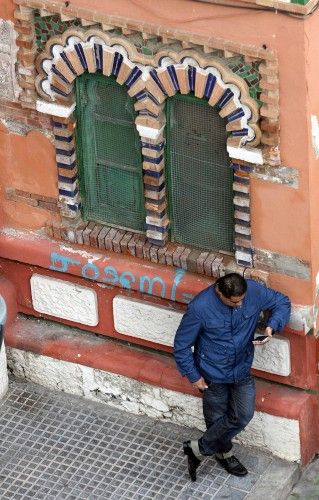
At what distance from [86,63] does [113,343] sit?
2.30m

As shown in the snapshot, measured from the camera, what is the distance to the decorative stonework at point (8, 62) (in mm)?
10438

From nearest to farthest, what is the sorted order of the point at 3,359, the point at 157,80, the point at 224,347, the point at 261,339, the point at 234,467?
the point at 157,80 < the point at 224,347 < the point at 261,339 < the point at 234,467 < the point at 3,359

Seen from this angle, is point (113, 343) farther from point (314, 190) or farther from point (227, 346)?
point (314, 190)

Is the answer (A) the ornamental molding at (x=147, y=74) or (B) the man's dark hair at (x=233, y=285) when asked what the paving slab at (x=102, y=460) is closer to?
(B) the man's dark hair at (x=233, y=285)

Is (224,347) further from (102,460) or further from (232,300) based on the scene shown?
(102,460)

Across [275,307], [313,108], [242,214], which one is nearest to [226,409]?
[275,307]

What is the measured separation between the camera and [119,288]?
1110 centimetres

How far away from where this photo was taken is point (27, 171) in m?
11.1

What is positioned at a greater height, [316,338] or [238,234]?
[238,234]

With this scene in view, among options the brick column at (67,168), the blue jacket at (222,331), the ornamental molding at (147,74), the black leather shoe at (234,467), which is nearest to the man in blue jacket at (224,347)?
the blue jacket at (222,331)

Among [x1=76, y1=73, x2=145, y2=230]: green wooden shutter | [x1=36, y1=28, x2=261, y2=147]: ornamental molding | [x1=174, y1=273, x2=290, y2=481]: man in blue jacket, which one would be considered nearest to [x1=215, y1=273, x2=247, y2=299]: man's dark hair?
[x1=174, y1=273, x2=290, y2=481]: man in blue jacket

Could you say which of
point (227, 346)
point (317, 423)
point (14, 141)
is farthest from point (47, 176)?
point (317, 423)

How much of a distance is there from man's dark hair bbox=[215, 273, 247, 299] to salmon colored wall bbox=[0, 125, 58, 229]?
1.71 metres

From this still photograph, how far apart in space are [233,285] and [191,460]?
154 centimetres
